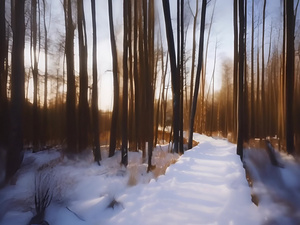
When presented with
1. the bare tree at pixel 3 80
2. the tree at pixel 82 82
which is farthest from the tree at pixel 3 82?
the tree at pixel 82 82

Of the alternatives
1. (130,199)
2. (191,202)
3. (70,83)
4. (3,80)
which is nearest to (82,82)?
(70,83)

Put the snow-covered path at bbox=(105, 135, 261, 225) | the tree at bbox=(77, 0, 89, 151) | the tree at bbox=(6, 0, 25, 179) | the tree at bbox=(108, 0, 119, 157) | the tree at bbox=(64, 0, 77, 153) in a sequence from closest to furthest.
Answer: the snow-covered path at bbox=(105, 135, 261, 225)
the tree at bbox=(6, 0, 25, 179)
the tree at bbox=(64, 0, 77, 153)
the tree at bbox=(108, 0, 119, 157)
the tree at bbox=(77, 0, 89, 151)

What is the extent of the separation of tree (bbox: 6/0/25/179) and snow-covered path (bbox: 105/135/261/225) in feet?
6.60

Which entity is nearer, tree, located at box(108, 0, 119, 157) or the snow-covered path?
the snow-covered path

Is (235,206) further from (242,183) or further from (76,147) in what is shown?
(76,147)

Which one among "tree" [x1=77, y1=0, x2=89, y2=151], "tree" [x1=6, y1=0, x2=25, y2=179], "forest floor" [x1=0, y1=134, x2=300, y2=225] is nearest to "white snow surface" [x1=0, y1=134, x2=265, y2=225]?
"forest floor" [x1=0, y1=134, x2=300, y2=225]

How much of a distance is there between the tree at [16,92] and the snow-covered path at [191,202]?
2012 millimetres

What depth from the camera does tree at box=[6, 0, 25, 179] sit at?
3293 millimetres

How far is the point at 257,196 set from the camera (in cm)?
327

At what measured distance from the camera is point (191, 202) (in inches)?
112

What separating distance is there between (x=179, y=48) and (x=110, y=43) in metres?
3.07

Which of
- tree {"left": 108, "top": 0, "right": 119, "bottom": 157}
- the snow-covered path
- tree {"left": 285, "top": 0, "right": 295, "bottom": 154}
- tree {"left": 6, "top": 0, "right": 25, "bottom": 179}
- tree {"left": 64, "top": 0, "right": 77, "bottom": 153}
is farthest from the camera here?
tree {"left": 108, "top": 0, "right": 119, "bottom": 157}

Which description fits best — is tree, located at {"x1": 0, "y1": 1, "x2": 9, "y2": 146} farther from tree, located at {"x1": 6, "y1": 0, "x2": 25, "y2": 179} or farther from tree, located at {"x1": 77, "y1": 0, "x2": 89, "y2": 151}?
tree, located at {"x1": 77, "y1": 0, "x2": 89, "y2": 151}

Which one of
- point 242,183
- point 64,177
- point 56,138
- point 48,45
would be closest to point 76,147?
point 56,138
